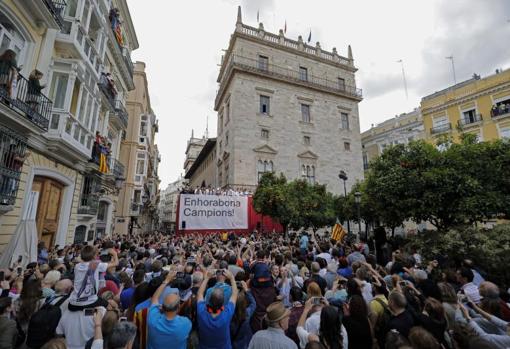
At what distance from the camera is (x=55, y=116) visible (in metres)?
8.53

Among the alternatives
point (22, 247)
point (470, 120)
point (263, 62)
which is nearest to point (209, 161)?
point (263, 62)

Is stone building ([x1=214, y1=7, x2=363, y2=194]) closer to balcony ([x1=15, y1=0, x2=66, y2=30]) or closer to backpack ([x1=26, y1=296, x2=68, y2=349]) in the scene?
balcony ([x1=15, y1=0, x2=66, y2=30])

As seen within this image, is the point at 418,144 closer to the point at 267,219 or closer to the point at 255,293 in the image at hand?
the point at 255,293

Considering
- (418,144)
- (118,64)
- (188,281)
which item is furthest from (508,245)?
(118,64)

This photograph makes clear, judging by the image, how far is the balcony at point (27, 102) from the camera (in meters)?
6.15

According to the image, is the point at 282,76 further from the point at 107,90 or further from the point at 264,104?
the point at 107,90

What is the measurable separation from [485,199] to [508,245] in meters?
2.33

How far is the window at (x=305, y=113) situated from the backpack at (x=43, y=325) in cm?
2552

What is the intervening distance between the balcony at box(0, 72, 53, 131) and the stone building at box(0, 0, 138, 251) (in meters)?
0.03

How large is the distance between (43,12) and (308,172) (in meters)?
21.7

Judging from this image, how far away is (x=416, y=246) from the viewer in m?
8.66

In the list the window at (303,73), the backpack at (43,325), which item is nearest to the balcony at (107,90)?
the backpack at (43,325)

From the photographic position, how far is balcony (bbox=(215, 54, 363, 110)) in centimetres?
2372

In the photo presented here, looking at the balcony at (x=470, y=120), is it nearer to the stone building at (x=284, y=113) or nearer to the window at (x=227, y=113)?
the stone building at (x=284, y=113)
